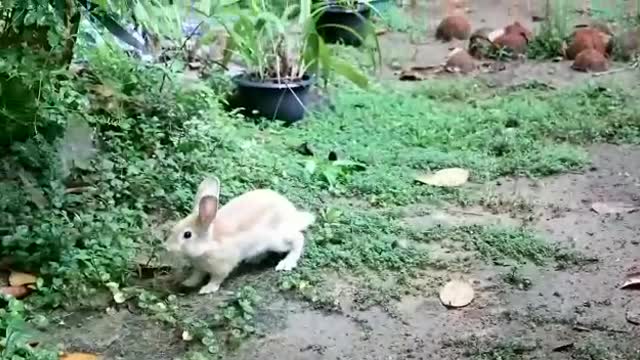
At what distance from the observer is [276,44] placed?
386 cm

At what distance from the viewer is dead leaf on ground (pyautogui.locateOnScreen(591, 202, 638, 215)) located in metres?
2.92

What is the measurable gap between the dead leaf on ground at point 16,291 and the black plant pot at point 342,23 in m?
2.79

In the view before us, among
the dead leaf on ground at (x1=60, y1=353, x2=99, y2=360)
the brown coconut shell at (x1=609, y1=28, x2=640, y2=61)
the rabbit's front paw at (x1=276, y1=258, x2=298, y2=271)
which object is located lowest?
the dead leaf on ground at (x1=60, y1=353, x2=99, y2=360)

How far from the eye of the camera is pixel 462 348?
2.16 meters

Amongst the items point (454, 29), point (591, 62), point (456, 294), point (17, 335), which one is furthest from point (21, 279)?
point (454, 29)

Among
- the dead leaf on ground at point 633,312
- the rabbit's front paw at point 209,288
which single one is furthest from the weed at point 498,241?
the rabbit's front paw at point 209,288

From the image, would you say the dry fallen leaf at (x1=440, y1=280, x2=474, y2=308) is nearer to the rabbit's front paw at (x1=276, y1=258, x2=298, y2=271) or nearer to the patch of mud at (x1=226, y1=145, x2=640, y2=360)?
the patch of mud at (x1=226, y1=145, x2=640, y2=360)

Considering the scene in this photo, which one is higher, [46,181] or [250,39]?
[250,39]

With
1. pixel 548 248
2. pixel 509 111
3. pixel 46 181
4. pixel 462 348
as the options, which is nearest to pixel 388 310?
pixel 462 348

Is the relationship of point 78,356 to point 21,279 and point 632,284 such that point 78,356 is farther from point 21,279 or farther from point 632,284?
point 632,284

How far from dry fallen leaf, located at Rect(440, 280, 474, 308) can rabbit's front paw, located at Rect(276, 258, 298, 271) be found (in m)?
0.39

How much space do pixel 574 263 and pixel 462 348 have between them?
0.56m

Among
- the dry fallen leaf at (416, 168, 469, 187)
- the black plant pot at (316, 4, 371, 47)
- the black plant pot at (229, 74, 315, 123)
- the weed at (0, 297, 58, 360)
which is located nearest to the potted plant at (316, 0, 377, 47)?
the black plant pot at (316, 4, 371, 47)

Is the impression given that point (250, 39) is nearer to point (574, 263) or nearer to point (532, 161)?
point (532, 161)
